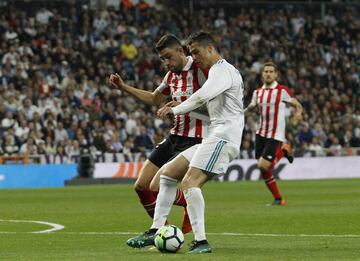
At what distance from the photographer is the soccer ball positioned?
Answer: 35.2 feet

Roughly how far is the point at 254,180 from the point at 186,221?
20092 mm

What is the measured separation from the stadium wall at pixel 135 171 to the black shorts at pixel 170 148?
57.2ft

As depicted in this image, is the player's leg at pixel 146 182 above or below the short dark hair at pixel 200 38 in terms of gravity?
below

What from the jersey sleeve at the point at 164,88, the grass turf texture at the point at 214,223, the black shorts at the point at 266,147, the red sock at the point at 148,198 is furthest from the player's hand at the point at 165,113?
the black shorts at the point at 266,147

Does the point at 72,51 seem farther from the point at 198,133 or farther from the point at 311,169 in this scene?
the point at 198,133

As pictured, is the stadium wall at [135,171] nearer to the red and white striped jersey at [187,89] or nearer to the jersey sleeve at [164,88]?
the jersey sleeve at [164,88]

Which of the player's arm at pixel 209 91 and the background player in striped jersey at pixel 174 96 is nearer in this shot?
the player's arm at pixel 209 91

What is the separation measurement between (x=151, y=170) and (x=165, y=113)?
2.04m

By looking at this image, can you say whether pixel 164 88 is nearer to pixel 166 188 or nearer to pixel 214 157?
pixel 166 188

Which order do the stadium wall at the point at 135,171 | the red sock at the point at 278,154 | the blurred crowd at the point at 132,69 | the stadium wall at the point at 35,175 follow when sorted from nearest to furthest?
the red sock at the point at 278,154, the stadium wall at the point at 35,175, the stadium wall at the point at 135,171, the blurred crowd at the point at 132,69

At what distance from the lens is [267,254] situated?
10.4 metres

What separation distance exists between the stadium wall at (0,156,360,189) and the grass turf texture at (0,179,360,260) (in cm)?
355

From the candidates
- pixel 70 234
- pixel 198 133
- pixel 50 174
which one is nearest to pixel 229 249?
pixel 198 133

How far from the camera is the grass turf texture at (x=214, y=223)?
1069 centimetres
